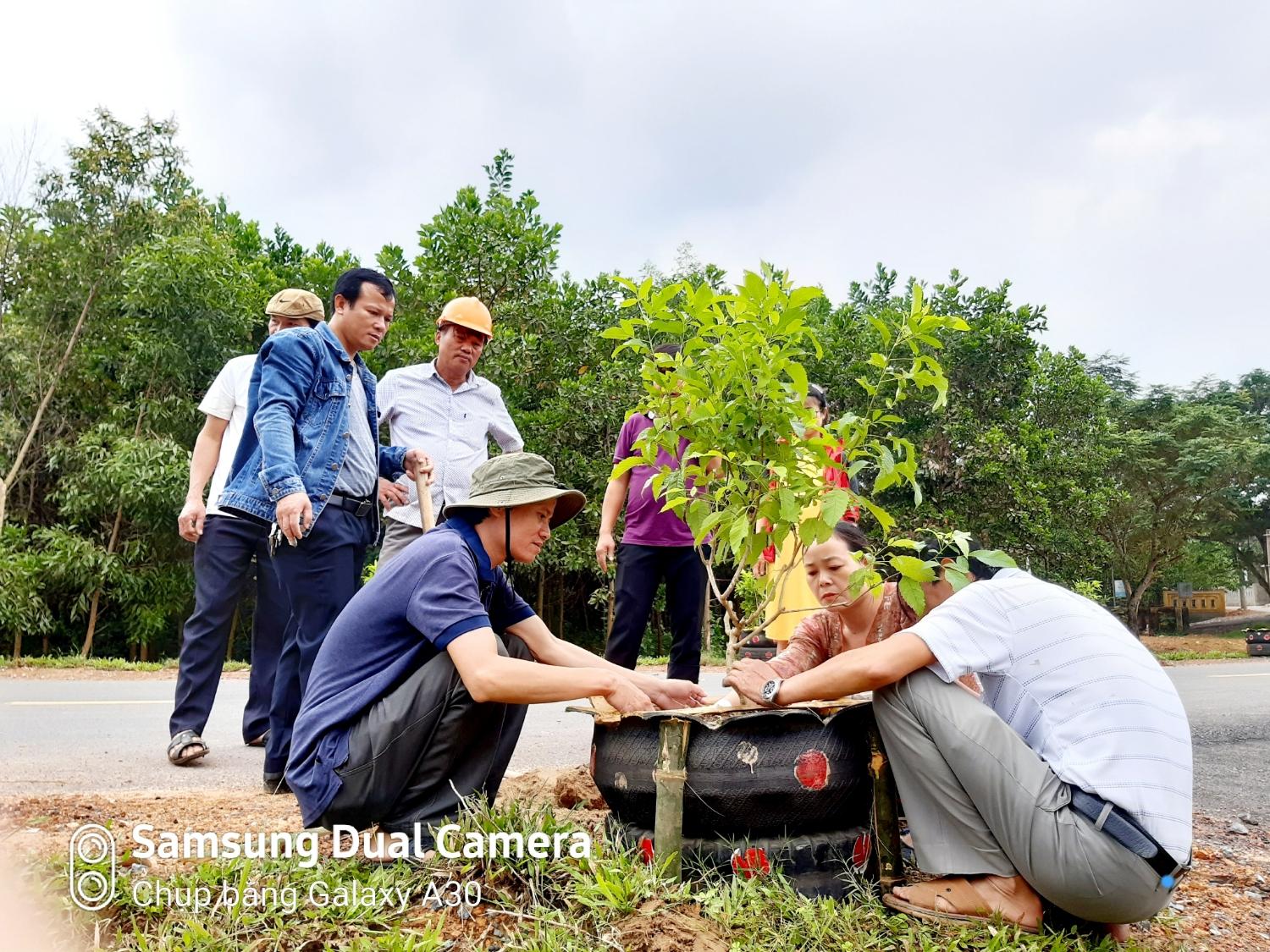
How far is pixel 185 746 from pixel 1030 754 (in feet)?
12.9

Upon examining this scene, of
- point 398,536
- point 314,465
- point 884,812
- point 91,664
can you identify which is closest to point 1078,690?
point 884,812

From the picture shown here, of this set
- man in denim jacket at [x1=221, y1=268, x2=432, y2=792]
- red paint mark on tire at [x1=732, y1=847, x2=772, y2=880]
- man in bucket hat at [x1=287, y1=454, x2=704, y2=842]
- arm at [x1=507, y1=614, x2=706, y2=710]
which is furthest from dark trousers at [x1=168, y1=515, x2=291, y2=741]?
red paint mark on tire at [x1=732, y1=847, x2=772, y2=880]

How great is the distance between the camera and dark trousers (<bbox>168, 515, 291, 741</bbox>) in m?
4.44

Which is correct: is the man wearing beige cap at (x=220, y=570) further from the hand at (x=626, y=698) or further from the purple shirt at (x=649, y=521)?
the hand at (x=626, y=698)

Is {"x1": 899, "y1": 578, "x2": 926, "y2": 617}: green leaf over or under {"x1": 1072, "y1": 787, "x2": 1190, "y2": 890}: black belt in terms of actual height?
over

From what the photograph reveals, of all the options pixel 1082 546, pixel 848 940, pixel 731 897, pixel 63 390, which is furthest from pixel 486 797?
pixel 1082 546

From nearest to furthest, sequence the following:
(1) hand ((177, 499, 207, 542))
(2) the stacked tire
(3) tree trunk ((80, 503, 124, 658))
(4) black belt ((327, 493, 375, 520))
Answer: (4) black belt ((327, 493, 375, 520)), (1) hand ((177, 499, 207, 542)), (3) tree trunk ((80, 503, 124, 658)), (2) the stacked tire

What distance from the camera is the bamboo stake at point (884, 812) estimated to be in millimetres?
2609

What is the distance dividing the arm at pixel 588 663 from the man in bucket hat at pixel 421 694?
0.04ft

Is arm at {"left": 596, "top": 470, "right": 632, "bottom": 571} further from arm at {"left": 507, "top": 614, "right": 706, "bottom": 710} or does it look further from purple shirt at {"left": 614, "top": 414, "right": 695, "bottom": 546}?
arm at {"left": 507, "top": 614, "right": 706, "bottom": 710}

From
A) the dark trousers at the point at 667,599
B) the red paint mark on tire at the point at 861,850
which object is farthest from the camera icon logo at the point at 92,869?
the dark trousers at the point at 667,599

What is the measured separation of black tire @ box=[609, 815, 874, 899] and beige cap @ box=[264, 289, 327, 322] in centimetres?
314

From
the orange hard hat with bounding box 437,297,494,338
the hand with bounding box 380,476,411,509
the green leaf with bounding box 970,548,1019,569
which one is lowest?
the green leaf with bounding box 970,548,1019,569

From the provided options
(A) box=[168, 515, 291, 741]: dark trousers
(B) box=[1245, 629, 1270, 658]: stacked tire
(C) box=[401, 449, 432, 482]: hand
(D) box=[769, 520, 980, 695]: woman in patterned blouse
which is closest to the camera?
(D) box=[769, 520, 980, 695]: woman in patterned blouse
